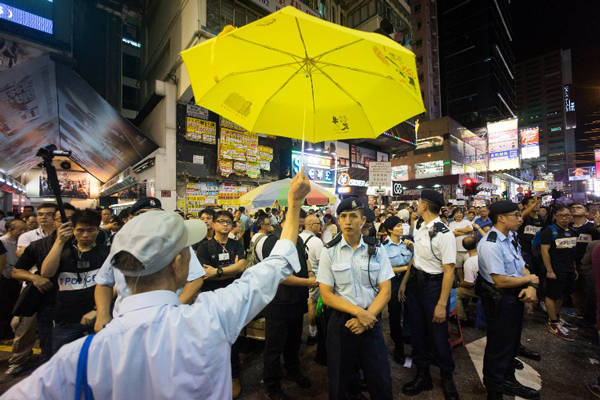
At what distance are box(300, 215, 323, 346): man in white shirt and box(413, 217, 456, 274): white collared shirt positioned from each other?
57.9 inches

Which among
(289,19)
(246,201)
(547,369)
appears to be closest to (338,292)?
(289,19)

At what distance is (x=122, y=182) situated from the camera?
16734mm

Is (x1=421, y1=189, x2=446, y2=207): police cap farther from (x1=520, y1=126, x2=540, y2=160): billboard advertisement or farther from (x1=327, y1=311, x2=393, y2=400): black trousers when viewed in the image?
(x1=520, y1=126, x2=540, y2=160): billboard advertisement

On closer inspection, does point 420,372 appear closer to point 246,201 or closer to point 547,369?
point 547,369

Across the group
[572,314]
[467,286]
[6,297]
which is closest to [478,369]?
[467,286]

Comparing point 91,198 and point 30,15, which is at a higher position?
point 30,15

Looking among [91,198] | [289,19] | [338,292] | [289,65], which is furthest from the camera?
[91,198]

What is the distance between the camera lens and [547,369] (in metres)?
3.79

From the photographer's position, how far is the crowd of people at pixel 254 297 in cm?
108

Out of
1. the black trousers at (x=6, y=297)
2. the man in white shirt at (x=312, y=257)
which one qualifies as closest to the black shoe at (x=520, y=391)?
the man in white shirt at (x=312, y=257)

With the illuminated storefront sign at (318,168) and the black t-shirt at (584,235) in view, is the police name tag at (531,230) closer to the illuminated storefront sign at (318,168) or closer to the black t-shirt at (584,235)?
the black t-shirt at (584,235)

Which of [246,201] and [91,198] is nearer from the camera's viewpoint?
[246,201]

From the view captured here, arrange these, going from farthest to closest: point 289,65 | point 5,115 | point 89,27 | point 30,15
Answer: point 89,27 < point 30,15 < point 5,115 < point 289,65

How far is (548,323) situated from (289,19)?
7.08 metres
